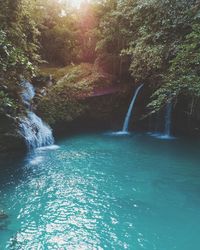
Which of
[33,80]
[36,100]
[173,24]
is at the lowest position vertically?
[36,100]

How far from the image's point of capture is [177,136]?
45.0ft

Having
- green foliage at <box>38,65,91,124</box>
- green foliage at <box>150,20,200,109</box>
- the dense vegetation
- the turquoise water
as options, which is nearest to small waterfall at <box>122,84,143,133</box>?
the dense vegetation

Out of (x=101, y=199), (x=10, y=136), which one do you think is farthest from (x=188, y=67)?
(x=10, y=136)

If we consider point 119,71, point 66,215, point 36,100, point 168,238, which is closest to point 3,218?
point 66,215

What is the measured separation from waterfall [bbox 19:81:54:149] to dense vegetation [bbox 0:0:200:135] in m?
0.74

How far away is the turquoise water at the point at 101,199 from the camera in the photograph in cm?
505

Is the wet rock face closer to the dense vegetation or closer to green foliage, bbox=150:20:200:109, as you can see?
the dense vegetation

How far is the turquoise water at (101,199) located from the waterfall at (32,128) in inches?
20.4

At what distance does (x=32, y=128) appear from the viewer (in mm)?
10836

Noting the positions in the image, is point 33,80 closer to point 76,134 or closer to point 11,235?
point 76,134

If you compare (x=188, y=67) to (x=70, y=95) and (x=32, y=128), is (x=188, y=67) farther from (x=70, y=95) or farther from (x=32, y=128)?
(x=70, y=95)

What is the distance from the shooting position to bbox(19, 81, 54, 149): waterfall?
10.4 m

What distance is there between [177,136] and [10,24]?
9.26 metres

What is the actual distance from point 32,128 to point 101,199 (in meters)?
5.31
